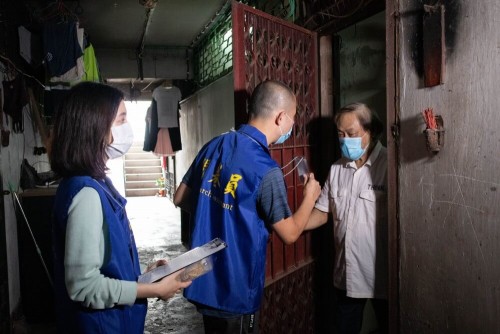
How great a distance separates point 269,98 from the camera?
Result: 223 cm

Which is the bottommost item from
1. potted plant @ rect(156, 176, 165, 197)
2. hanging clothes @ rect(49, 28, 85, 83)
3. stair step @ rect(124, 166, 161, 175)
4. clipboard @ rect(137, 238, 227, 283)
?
potted plant @ rect(156, 176, 165, 197)

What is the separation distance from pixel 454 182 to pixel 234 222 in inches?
44.7

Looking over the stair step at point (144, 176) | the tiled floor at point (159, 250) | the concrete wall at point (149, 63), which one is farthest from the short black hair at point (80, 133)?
the stair step at point (144, 176)

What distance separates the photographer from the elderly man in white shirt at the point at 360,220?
2572mm

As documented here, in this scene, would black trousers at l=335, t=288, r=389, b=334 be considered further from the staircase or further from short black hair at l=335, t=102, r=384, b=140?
the staircase

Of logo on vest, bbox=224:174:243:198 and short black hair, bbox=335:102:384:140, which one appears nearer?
logo on vest, bbox=224:174:243:198

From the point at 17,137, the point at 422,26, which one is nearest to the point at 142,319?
the point at 422,26

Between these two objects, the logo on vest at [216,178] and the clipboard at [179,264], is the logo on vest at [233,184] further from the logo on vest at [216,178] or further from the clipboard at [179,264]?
the clipboard at [179,264]

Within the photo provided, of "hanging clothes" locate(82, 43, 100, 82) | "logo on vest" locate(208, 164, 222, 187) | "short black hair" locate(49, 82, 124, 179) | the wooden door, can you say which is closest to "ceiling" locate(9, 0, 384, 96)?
the wooden door

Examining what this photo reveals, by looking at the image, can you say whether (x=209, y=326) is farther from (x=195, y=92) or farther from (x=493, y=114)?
(x=195, y=92)

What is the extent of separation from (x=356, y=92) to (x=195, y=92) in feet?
20.1

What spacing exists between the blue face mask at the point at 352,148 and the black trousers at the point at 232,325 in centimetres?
121

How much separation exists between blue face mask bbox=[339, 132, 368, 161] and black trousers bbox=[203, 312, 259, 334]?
1.21m

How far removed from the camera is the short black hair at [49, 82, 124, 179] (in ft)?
4.94
